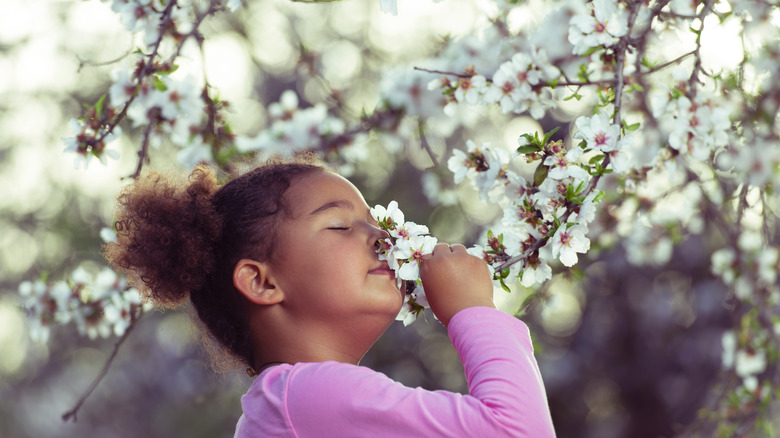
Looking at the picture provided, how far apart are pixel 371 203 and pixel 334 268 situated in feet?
17.1

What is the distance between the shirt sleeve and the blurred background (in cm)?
469

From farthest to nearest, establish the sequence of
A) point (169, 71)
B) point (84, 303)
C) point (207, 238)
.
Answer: point (84, 303) < point (169, 71) < point (207, 238)

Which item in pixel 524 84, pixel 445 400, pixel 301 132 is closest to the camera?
pixel 445 400

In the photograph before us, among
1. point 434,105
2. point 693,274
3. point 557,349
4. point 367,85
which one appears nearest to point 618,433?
point 557,349

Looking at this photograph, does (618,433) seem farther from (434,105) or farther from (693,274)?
(434,105)

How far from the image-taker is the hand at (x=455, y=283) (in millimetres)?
1199

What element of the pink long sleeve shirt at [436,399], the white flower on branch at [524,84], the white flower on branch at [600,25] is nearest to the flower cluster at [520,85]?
the white flower on branch at [524,84]

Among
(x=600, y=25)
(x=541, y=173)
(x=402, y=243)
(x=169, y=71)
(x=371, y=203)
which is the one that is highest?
(x=600, y=25)

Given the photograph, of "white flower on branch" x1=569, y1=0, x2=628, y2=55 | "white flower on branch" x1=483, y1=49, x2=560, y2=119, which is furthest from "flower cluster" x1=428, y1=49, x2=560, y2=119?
"white flower on branch" x1=569, y1=0, x2=628, y2=55

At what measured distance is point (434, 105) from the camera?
290 cm

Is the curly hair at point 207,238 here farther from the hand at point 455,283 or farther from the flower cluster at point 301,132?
the flower cluster at point 301,132

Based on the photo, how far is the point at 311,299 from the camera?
4.32 feet

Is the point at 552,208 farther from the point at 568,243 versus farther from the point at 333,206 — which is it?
the point at 333,206

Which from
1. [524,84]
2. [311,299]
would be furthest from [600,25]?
[311,299]
